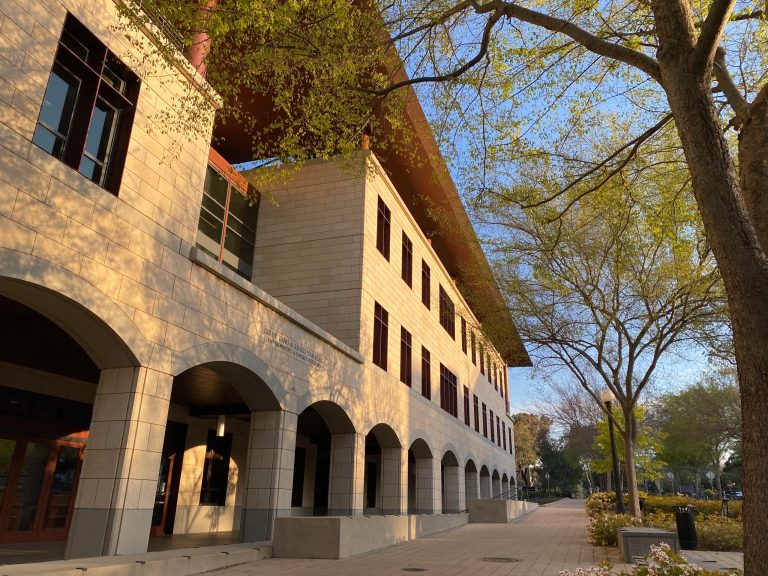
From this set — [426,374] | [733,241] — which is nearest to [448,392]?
[426,374]

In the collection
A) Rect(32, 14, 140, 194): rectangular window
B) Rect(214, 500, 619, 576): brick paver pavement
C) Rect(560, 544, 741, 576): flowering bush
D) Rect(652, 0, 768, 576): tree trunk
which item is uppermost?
Rect(32, 14, 140, 194): rectangular window

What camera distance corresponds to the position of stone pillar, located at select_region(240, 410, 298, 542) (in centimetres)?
1139

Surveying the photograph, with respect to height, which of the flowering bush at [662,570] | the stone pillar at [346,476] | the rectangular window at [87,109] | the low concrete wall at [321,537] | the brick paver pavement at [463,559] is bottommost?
the brick paver pavement at [463,559]

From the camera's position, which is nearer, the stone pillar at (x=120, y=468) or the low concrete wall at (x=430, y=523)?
the stone pillar at (x=120, y=468)

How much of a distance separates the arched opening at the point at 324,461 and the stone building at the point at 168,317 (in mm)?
79

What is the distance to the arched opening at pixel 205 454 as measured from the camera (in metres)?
12.1

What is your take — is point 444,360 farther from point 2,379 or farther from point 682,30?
point 682,30

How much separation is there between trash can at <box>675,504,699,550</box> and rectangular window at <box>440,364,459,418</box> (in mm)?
13286

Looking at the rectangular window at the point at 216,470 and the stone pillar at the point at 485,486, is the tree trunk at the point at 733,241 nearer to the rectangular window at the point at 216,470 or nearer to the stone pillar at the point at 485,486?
the rectangular window at the point at 216,470

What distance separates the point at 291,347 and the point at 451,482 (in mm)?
17134

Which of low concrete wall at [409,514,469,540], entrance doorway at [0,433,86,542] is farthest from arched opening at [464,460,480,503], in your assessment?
entrance doorway at [0,433,86,542]

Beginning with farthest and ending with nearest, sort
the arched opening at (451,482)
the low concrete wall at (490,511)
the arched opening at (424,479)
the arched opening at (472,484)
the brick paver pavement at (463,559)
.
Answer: the arched opening at (472,484) → the arched opening at (451,482) → the low concrete wall at (490,511) → the arched opening at (424,479) → the brick paver pavement at (463,559)

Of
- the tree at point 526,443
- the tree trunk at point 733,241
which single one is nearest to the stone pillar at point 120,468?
the tree trunk at point 733,241

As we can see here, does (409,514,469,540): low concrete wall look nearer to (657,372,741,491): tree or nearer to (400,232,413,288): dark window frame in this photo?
(400,232,413,288): dark window frame
